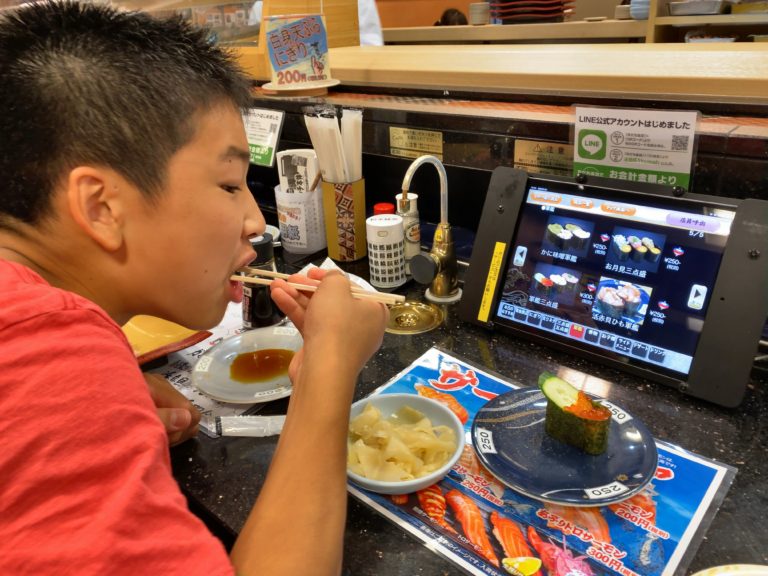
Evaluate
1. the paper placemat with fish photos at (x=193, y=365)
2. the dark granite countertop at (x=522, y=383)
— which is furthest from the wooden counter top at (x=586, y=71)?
the paper placemat with fish photos at (x=193, y=365)

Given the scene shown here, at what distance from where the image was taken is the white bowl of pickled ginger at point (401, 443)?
2.67 ft

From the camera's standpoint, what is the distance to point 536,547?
2.39 ft

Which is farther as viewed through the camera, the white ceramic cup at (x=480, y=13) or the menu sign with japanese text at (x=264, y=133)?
the white ceramic cup at (x=480, y=13)

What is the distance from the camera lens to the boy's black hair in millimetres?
684

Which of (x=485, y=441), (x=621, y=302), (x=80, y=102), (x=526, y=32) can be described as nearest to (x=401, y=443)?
(x=485, y=441)

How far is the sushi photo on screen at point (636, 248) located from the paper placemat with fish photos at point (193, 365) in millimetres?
685

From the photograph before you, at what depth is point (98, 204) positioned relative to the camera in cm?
70

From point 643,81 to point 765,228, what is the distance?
353mm

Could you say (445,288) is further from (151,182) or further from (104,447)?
(104,447)

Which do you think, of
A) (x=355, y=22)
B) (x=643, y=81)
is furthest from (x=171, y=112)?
(x=355, y=22)

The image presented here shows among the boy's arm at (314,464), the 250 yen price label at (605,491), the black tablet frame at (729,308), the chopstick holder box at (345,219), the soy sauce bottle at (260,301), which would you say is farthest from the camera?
the chopstick holder box at (345,219)

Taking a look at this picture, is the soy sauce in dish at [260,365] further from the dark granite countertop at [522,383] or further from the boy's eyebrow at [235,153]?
the boy's eyebrow at [235,153]

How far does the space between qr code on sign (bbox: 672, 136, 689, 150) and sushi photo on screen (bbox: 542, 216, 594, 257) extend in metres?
0.19

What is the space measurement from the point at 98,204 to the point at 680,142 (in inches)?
35.4
